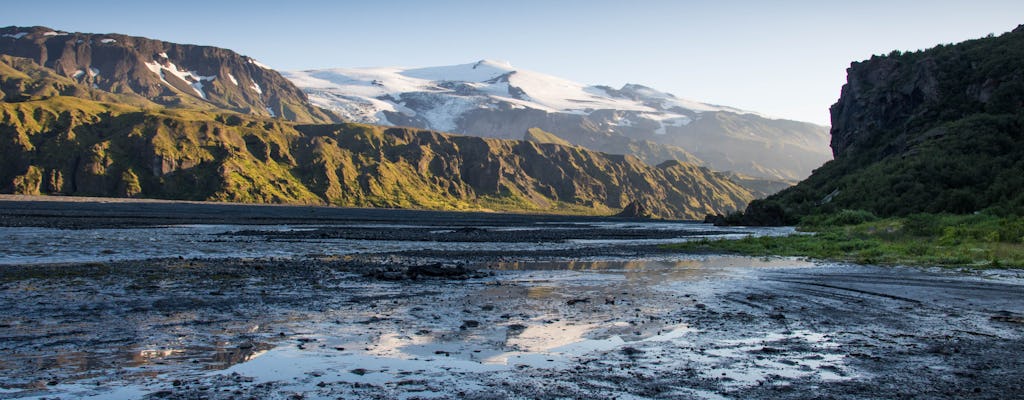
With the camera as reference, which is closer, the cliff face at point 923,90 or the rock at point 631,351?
the rock at point 631,351

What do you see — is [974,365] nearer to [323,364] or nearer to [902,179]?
[323,364]

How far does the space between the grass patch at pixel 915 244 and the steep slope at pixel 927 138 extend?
646 cm

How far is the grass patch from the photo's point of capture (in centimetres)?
4169

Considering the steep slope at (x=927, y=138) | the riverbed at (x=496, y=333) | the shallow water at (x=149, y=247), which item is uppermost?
the steep slope at (x=927, y=138)

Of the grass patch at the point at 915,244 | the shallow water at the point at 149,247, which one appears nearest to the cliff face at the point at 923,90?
the grass patch at the point at 915,244

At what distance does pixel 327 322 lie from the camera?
19.3 metres

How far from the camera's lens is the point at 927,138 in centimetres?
10144

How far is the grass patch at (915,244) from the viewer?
41.7 meters

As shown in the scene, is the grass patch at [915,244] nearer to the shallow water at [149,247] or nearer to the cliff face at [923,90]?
the shallow water at [149,247]

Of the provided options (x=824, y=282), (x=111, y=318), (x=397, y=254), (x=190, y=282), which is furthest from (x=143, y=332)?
(x=397, y=254)

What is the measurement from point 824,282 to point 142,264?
34.6 metres

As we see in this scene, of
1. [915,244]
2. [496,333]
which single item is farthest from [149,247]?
[915,244]

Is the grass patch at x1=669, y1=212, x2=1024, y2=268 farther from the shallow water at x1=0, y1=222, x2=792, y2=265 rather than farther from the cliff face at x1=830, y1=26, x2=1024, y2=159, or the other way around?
the cliff face at x1=830, y1=26, x2=1024, y2=159

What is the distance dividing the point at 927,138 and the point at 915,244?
205 feet
